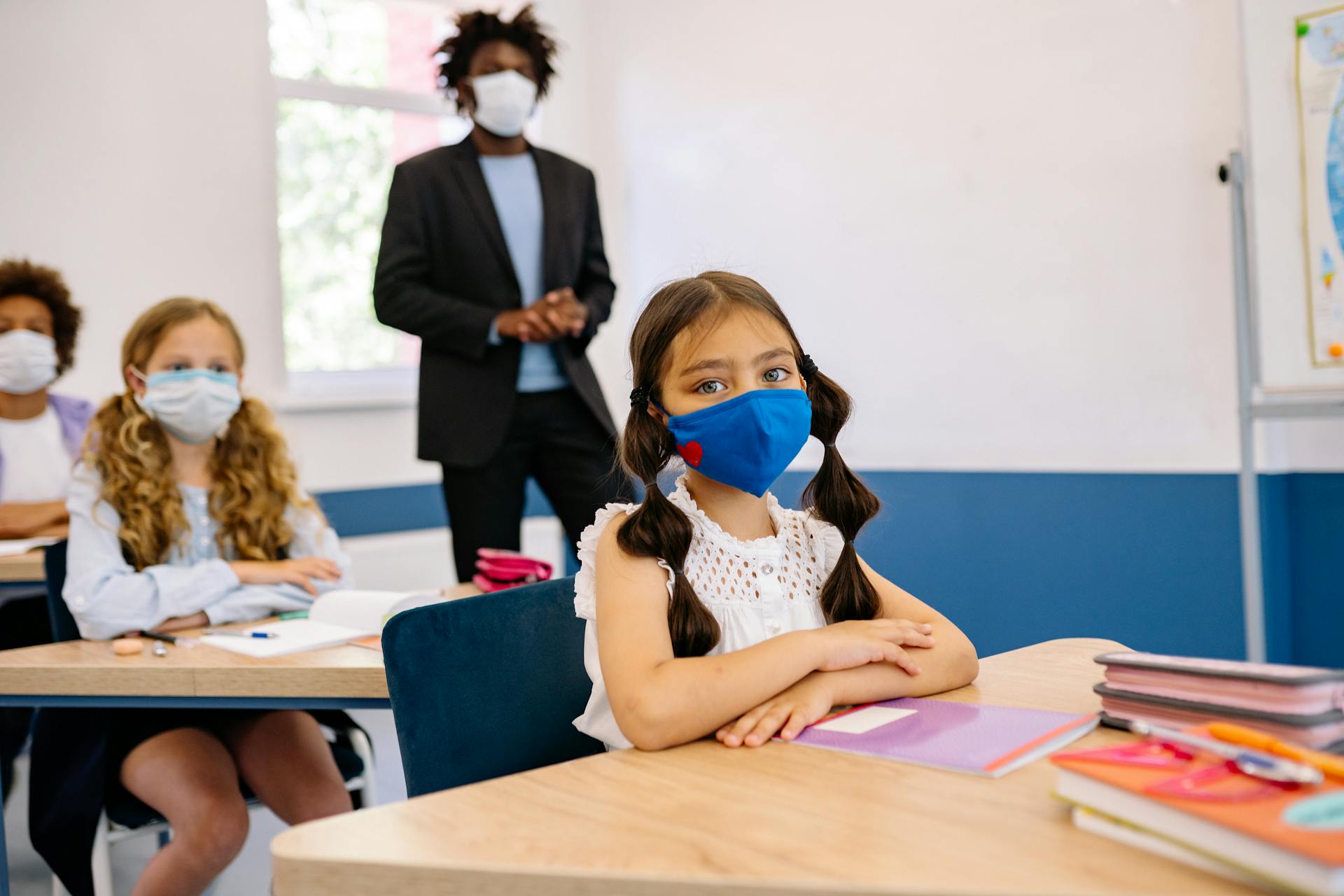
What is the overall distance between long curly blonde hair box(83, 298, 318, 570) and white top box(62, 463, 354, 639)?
0.02 m

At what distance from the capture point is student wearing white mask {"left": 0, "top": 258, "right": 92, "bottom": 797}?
3.09 m

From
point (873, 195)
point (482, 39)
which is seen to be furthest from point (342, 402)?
point (873, 195)

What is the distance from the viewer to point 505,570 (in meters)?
2.10

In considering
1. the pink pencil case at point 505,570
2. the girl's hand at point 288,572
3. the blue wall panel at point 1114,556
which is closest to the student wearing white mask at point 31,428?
the girl's hand at point 288,572

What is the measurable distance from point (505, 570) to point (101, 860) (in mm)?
773

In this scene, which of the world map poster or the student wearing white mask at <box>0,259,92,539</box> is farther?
the student wearing white mask at <box>0,259,92,539</box>

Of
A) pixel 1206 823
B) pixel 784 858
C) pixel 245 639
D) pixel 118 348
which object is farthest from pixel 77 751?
pixel 118 348

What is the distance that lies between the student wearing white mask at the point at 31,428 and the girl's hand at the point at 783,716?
2.52m

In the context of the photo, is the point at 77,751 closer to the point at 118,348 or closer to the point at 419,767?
the point at 419,767

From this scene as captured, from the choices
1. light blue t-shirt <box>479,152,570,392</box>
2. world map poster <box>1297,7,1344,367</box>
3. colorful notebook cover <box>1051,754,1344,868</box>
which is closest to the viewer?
colorful notebook cover <box>1051,754,1344,868</box>

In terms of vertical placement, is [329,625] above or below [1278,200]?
below

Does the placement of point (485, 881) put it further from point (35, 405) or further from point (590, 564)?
point (35, 405)

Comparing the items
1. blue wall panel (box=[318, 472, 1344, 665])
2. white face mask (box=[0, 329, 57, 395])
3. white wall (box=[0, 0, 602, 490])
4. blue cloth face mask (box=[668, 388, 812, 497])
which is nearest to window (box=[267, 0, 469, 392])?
white wall (box=[0, 0, 602, 490])

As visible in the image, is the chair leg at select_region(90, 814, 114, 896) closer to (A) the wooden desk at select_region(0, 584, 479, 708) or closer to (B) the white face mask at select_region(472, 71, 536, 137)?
(A) the wooden desk at select_region(0, 584, 479, 708)
